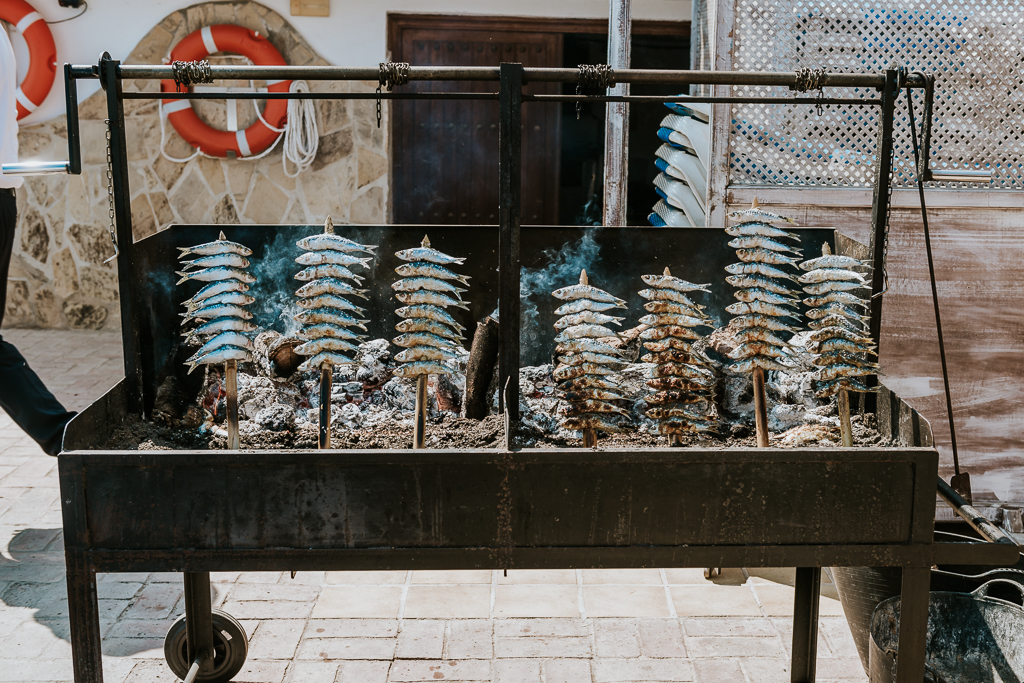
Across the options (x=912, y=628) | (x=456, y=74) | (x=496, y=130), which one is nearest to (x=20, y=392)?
(x=456, y=74)

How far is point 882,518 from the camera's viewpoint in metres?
2.26

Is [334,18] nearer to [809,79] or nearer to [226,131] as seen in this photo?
[226,131]

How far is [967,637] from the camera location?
2.93 metres

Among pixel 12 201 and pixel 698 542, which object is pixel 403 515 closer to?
pixel 698 542

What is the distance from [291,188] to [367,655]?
4.43 m

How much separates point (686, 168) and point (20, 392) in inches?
137

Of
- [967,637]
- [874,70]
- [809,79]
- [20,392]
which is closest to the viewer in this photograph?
[809,79]

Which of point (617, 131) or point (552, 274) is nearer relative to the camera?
point (552, 274)

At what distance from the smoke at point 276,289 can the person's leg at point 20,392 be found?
1.23 m

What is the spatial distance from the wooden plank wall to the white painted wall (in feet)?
9.49

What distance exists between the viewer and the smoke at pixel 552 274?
11.9 feet

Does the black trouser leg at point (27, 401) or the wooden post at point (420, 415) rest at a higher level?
the wooden post at point (420, 415)

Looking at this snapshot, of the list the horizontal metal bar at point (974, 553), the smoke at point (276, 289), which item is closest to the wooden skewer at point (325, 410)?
the smoke at point (276, 289)

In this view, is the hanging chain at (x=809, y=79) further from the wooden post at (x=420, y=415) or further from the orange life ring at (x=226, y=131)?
the orange life ring at (x=226, y=131)
